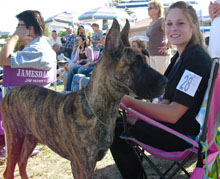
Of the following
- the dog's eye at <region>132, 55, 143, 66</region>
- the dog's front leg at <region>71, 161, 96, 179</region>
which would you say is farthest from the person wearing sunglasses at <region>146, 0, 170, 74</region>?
the dog's front leg at <region>71, 161, 96, 179</region>

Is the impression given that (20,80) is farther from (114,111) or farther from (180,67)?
(180,67)

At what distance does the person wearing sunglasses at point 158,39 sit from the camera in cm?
528

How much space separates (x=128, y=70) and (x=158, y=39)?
3879mm

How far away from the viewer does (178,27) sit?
216cm

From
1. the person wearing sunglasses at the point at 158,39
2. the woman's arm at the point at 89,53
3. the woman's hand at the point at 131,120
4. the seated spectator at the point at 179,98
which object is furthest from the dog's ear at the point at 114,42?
the woman's arm at the point at 89,53

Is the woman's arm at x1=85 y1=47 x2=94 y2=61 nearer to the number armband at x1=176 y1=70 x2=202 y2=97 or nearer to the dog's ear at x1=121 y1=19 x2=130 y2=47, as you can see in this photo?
the dog's ear at x1=121 y1=19 x2=130 y2=47

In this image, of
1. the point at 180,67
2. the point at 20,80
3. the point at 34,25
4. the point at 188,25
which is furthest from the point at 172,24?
the point at 20,80

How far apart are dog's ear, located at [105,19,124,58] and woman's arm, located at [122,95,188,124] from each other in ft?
1.66

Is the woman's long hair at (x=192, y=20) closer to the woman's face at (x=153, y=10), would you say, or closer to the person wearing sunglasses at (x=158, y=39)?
the person wearing sunglasses at (x=158, y=39)

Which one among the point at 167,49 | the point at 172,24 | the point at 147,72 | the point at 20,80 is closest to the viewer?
the point at 147,72

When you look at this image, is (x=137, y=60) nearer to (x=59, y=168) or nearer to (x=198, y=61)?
(x=198, y=61)

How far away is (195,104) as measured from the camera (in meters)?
1.96

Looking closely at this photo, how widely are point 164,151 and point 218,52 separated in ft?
5.44

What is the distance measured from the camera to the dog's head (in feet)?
5.44
